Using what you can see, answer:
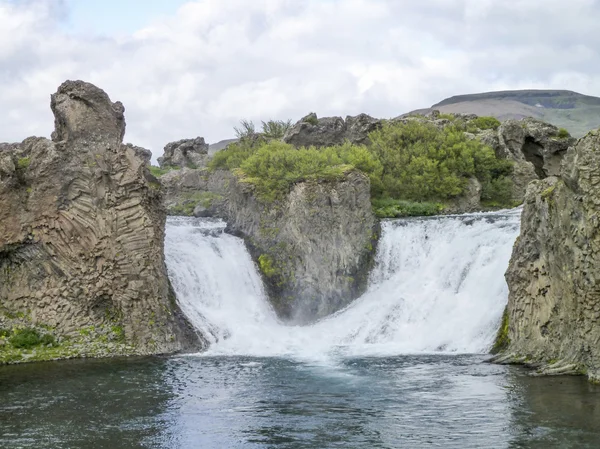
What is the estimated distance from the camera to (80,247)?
31.5 m

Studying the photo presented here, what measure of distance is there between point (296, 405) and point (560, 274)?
34.4 ft

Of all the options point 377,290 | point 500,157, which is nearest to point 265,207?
point 377,290

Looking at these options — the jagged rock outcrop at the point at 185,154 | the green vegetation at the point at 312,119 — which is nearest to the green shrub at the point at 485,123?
the green vegetation at the point at 312,119

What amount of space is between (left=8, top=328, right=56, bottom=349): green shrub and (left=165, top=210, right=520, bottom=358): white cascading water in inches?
251

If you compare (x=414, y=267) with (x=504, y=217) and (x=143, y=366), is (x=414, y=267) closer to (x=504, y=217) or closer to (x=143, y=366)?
(x=504, y=217)

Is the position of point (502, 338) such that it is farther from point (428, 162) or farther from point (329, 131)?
point (329, 131)

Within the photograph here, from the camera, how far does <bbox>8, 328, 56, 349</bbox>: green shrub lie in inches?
1192

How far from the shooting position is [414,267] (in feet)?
123

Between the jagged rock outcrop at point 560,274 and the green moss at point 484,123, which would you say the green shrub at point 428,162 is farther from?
the jagged rock outcrop at point 560,274

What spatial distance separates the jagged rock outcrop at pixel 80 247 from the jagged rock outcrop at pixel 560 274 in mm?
14241

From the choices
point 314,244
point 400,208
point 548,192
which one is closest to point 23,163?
point 314,244

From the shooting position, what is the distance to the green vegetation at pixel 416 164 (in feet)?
152

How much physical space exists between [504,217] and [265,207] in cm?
1277

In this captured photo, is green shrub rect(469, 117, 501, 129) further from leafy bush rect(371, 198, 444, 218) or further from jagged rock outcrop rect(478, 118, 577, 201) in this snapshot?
leafy bush rect(371, 198, 444, 218)
